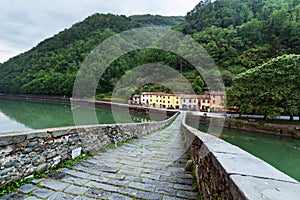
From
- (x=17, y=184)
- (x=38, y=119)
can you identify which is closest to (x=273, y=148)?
(x=17, y=184)

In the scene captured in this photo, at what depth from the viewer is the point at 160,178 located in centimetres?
265

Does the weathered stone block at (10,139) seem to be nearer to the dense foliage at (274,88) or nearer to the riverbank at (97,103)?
the dense foliage at (274,88)

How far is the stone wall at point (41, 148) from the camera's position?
6.58ft

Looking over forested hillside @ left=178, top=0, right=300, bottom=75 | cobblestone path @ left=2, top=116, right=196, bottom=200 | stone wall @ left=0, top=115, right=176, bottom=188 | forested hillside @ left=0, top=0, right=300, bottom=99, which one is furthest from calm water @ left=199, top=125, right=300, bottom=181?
forested hillside @ left=178, top=0, right=300, bottom=75

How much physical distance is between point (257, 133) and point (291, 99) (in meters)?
4.75

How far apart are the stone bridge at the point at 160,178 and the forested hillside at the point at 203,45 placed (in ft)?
118

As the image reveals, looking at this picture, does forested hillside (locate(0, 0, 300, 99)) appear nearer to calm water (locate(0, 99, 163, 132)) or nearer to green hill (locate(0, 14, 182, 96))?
green hill (locate(0, 14, 182, 96))

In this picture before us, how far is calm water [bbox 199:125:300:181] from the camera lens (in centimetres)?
1172

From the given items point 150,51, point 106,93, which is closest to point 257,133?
point 150,51

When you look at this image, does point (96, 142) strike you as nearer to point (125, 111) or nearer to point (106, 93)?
point (125, 111)

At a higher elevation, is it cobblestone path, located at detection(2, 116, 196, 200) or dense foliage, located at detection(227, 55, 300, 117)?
dense foliage, located at detection(227, 55, 300, 117)

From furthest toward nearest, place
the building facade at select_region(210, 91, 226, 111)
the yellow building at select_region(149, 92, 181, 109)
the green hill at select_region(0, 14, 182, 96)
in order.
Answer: the green hill at select_region(0, 14, 182, 96) < the yellow building at select_region(149, 92, 181, 109) < the building facade at select_region(210, 91, 226, 111)

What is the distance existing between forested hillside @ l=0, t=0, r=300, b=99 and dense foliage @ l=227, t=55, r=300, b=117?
621 inches

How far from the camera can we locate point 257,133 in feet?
64.6
